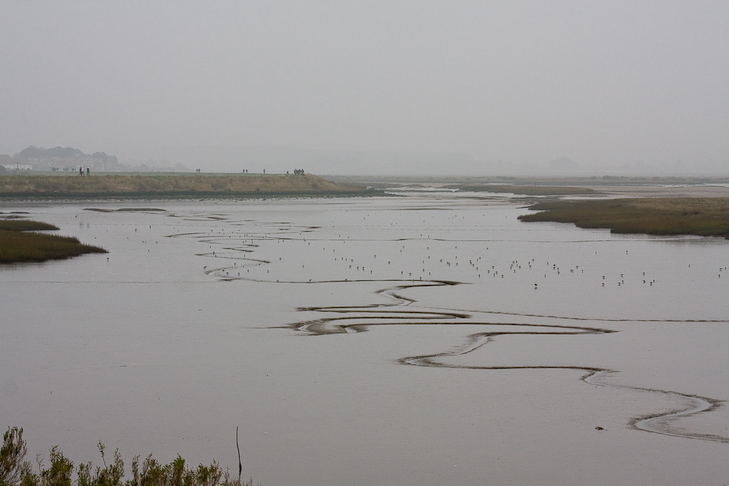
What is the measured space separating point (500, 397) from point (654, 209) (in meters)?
62.9

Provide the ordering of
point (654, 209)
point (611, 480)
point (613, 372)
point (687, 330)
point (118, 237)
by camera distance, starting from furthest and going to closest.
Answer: point (654, 209), point (118, 237), point (687, 330), point (613, 372), point (611, 480)

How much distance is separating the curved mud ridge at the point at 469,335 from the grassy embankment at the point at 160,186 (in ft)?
332

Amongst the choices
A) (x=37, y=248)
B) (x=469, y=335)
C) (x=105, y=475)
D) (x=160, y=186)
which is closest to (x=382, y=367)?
(x=469, y=335)

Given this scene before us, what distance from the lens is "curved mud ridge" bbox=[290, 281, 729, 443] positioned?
1564 centimetres

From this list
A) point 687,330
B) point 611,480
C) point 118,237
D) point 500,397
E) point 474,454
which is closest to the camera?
point 611,480

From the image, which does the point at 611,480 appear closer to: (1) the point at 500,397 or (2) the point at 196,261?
(1) the point at 500,397

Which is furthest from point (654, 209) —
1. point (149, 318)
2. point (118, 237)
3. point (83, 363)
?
point (83, 363)

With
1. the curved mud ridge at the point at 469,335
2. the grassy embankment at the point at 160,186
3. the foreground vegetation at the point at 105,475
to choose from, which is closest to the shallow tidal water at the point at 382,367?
the curved mud ridge at the point at 469,335

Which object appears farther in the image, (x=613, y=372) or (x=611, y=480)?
(x=613, y=372)

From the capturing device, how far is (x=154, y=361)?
20.4m

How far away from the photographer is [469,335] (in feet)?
77.0

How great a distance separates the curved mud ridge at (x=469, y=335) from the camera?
15641 mm

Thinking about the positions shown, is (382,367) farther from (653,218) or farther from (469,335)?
(653,218)

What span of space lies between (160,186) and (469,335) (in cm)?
12361
